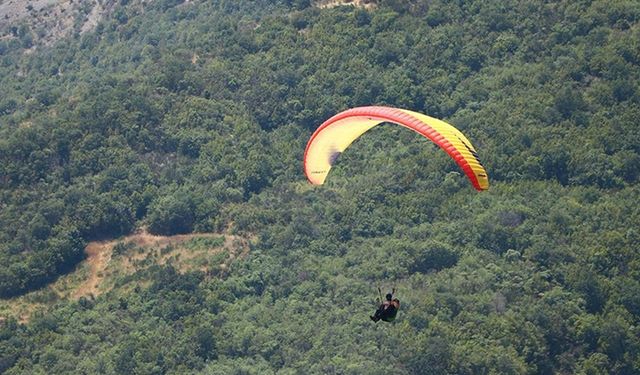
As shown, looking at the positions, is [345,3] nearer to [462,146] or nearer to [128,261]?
[128,261]

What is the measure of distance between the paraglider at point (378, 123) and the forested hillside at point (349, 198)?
2246cm

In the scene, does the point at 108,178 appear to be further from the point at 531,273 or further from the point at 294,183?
the point at 531,273

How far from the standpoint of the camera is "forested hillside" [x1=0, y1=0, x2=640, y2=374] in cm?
10019

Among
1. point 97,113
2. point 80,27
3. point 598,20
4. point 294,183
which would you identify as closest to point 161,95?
point 97,113

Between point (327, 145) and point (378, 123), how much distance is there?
3469mm

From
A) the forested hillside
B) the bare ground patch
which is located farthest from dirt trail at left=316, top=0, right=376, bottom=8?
the bare ground patch

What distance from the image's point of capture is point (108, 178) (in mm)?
117562

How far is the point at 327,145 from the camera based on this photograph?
256 feet

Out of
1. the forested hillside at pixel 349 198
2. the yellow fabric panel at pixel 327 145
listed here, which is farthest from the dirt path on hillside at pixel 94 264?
the yellow fabric panel at pixel 327 145

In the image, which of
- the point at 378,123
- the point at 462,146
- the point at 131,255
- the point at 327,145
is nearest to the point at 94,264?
the point at 131,255

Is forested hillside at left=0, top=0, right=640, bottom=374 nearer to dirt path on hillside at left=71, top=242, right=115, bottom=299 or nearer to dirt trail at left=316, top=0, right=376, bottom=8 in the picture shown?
dirt trail at left=316, top=0, right=376, bottom=8

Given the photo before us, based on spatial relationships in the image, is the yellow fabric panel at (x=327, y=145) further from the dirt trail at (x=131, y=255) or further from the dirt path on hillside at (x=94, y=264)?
the dirt path on hillside at (x=94, y=264)

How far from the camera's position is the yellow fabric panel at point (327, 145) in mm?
76875

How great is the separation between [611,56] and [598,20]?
5.20m
